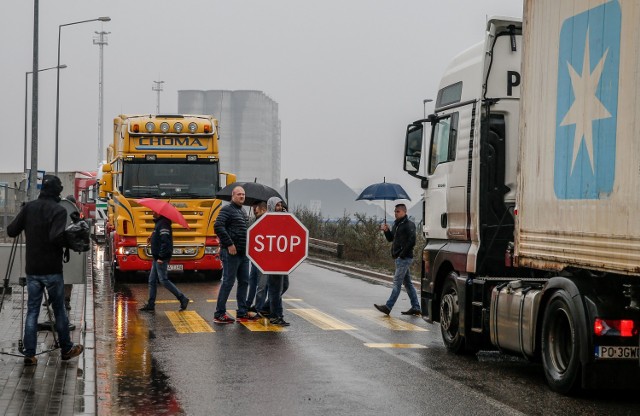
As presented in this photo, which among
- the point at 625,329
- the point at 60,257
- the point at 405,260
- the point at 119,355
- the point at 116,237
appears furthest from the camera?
the point at 116,237

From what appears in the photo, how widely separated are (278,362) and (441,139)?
3.72 metres

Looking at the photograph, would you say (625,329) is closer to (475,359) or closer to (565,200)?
(565,200)

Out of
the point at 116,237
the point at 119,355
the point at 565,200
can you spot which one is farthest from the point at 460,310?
the point at 116,237

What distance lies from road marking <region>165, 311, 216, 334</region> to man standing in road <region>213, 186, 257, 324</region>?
0.32m

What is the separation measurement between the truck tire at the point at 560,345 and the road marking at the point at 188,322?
5895 mm

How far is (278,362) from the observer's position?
457 inches

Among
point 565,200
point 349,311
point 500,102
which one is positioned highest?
point 500,102

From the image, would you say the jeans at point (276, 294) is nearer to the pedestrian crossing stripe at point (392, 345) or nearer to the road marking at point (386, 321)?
the road marking at point (386, 321)

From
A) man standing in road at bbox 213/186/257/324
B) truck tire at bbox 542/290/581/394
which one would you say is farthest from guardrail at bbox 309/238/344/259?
truck tire at bbox 542/290/581/394

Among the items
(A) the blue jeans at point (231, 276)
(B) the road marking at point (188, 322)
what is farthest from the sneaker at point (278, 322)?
(B) the road marking at point (188, 322)

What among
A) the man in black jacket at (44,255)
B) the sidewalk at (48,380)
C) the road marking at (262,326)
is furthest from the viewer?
the road marking at (262,326)

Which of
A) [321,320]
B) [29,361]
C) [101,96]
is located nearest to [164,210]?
[321,320]

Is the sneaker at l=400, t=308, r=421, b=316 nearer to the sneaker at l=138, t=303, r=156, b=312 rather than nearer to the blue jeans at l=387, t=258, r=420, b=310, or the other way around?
the blue jeans at l=387, t=258, r=420, b=310

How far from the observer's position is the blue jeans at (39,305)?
35.1 feet
